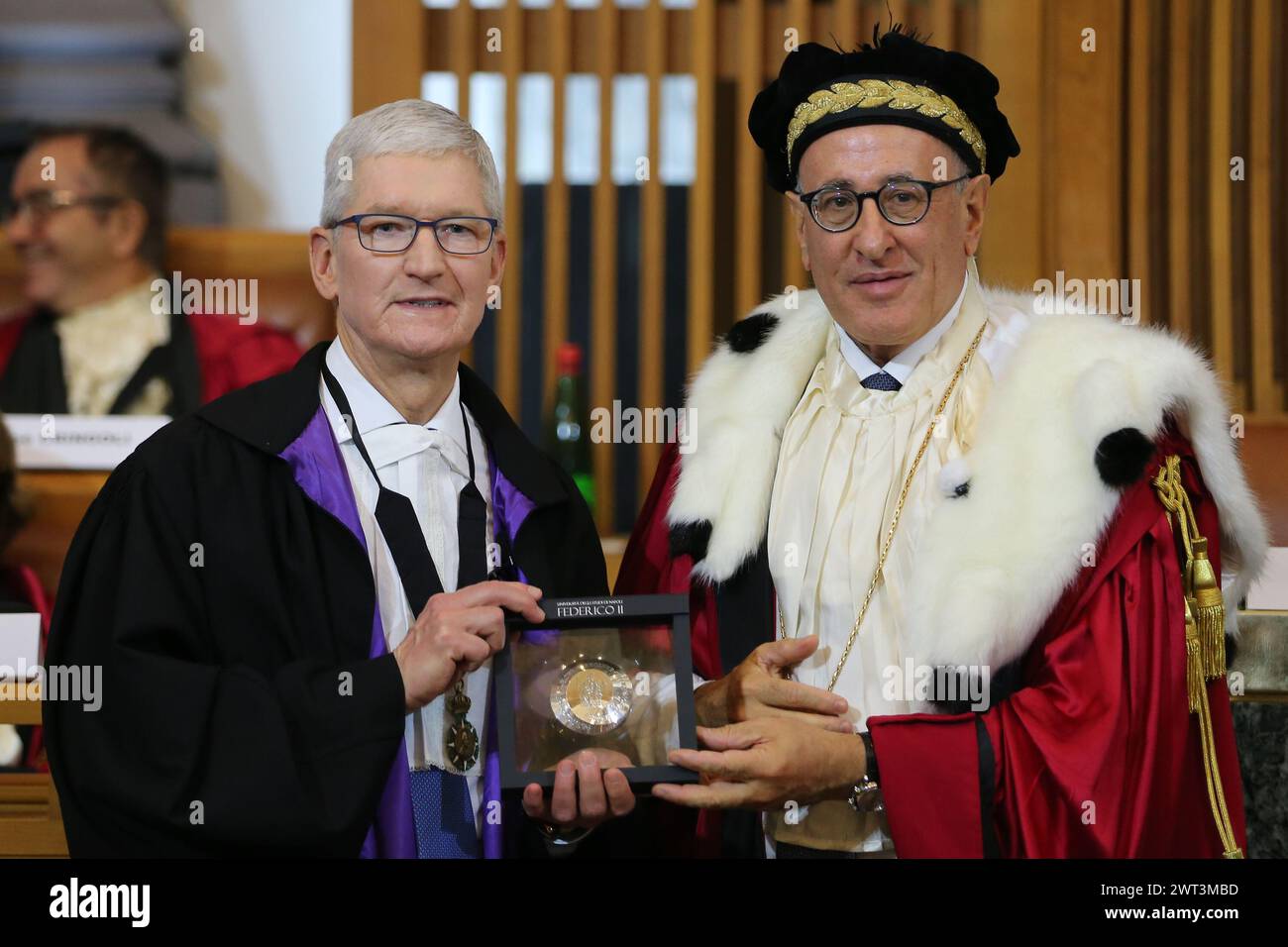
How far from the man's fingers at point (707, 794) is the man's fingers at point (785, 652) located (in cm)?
18

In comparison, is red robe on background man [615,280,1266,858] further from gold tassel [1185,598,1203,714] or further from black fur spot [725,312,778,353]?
black fur spot [725,312,778,353]

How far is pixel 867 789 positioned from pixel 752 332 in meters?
0.74

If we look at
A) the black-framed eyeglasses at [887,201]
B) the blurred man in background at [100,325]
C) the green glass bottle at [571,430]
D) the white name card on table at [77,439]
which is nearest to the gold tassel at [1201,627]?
the black-framed eyeglasses at [887,201]

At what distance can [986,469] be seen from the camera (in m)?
1.97

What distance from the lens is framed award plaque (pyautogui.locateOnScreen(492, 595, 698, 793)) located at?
1.83m

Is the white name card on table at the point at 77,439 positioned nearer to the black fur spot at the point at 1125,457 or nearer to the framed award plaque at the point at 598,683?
the framed award plaque at the point at 598,683

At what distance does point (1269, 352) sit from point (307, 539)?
223 centimetres

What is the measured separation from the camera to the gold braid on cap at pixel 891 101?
6.63ft

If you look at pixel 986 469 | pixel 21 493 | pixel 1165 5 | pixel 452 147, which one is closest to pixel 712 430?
pixel 986 469

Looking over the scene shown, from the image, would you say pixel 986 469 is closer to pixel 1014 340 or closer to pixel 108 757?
pixel 1014 340

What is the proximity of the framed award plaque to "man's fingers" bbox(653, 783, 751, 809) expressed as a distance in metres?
0.01

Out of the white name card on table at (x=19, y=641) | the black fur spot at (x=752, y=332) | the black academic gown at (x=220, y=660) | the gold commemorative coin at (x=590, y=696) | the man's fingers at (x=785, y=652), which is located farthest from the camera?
the white name card on table at (x=19, y=641)

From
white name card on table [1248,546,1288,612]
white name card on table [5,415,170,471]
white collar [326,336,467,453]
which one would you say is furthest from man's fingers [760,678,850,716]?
white name card on table [5,415,170,471]

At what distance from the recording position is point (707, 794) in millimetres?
1830
